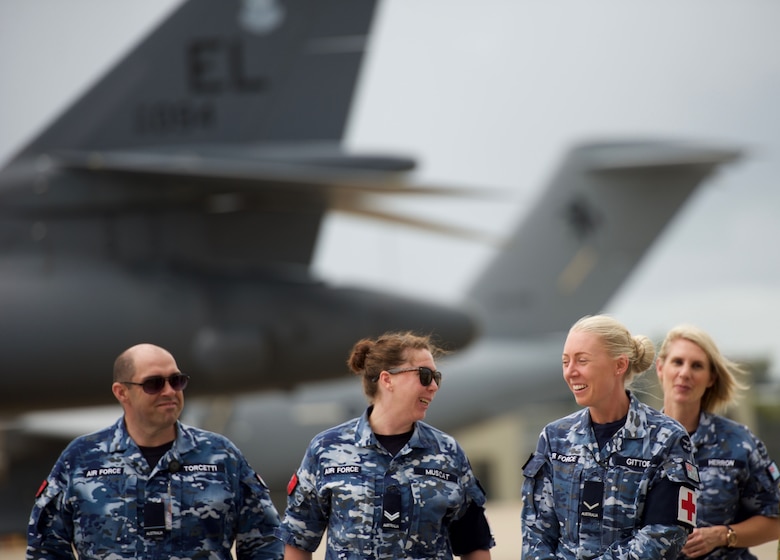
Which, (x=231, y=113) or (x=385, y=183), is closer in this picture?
(x=385, y=183)

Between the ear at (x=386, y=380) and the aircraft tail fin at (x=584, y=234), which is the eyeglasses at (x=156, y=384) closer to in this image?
the ear at (x=386, y=380)

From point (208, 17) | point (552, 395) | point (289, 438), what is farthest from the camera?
point (552, 395)

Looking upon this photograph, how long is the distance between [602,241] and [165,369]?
1642cm

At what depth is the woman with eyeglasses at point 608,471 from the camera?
105 inches

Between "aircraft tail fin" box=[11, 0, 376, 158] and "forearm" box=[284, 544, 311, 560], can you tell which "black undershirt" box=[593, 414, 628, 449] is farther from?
"aircraft tail fin" box=[11, 0, 376, 158]

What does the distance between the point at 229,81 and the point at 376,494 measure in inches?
363

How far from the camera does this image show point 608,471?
9.02 feet

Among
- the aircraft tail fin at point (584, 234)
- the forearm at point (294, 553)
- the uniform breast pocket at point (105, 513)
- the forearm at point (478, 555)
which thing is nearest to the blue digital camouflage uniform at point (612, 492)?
the forearm at point (478, 555)

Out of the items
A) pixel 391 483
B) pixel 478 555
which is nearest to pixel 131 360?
pixel 391 483

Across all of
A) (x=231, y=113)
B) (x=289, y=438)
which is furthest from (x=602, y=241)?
(x=231, y=113)

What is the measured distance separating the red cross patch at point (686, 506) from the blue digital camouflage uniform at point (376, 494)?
1.79ft

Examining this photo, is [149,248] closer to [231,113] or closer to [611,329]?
[231,113]

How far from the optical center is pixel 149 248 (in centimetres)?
1075

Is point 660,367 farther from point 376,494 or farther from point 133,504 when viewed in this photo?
point 133,504
